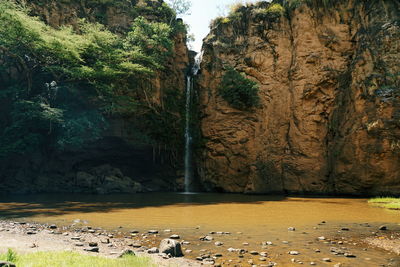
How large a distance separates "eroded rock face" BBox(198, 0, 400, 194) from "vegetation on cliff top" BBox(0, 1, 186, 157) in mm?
5816

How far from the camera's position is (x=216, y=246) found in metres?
7.45

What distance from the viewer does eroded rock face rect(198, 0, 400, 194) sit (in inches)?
808

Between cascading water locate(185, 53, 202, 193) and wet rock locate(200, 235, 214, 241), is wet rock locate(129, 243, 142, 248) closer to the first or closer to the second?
wet rock locate(200, 235, 214, 241)

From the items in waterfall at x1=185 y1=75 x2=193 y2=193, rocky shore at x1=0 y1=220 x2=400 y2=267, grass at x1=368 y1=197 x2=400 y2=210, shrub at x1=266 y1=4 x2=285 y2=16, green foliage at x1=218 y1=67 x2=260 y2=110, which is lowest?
rocky shore at x1=0 y1=220 x2=400 y2=267

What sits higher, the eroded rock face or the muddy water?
the eroded rock face

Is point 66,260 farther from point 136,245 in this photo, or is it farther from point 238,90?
point 238,90

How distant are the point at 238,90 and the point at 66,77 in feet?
45.2

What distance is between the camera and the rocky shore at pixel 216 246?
6270 mm

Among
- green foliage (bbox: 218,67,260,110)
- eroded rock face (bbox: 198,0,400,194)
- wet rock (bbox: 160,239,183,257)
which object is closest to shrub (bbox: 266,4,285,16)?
eroded rock face (bbox: 198,0,400,194)

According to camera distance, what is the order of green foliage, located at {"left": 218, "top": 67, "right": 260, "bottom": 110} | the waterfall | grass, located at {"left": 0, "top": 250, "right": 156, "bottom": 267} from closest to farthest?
grass, located at {"left": 0, "top": 250, "right": 156, "bottom": 267} < green foliage, located at {"left": 218, "top": 67, "right": 260, "bottom": 110} < the waterfall

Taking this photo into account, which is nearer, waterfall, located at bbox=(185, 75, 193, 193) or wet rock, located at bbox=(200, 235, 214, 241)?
wet rock, located at bbox=(200, 235, 214, 241)

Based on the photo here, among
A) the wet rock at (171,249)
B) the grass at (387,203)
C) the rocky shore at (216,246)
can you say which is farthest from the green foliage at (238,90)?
the wet rock at (171,249)

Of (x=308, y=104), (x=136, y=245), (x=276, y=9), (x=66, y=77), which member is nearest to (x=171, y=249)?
(x=136, y=245)

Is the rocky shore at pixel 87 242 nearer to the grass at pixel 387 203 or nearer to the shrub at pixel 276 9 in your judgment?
the grass at pixel 387 203
